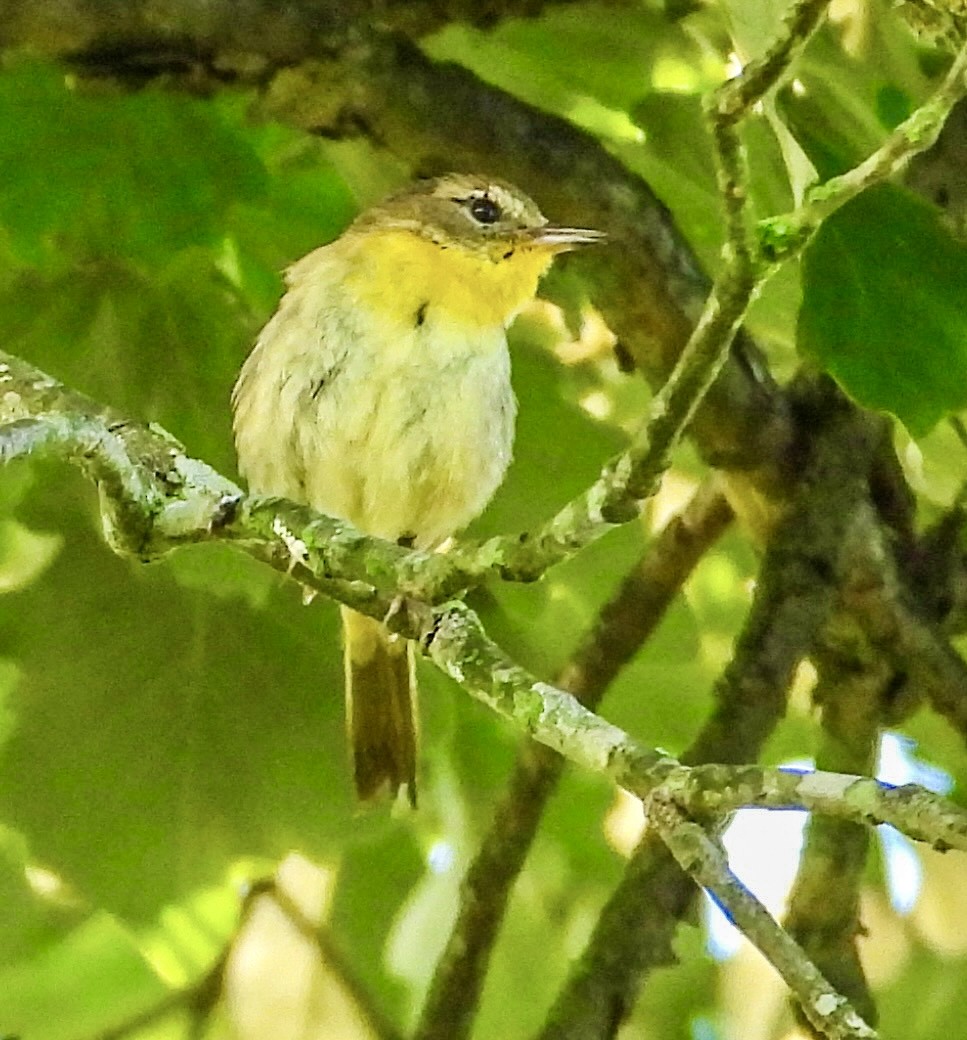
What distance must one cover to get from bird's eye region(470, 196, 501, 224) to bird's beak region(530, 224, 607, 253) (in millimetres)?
156

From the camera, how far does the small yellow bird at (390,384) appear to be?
1997mm

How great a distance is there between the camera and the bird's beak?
5.79ft

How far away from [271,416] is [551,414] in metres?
0.35

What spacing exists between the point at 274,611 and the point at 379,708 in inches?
8.2

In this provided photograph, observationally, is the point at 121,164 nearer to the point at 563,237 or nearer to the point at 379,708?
the point at 563,237

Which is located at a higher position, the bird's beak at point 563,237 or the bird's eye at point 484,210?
the bird's beak at point 563,237

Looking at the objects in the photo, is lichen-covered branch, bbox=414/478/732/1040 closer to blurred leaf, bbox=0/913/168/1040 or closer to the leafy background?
the leafy background

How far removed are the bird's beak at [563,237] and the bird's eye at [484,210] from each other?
0.51ft

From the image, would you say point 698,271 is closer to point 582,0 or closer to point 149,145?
point 582,0

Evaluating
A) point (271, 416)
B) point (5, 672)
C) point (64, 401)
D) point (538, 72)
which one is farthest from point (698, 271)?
point (5, 672)

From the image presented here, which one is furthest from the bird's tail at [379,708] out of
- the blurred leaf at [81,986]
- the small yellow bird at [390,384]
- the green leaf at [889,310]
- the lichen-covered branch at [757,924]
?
the lichen-covered branch at [757,924]

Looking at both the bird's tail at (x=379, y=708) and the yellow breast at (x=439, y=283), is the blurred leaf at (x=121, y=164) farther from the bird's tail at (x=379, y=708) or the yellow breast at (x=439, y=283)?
the bird's tail at (x=379, y=708)

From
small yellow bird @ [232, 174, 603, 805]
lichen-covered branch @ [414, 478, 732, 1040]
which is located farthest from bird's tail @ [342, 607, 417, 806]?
lichen-covered branch @ [414, 478, 732, 1040]

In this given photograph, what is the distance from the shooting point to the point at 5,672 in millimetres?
1993
